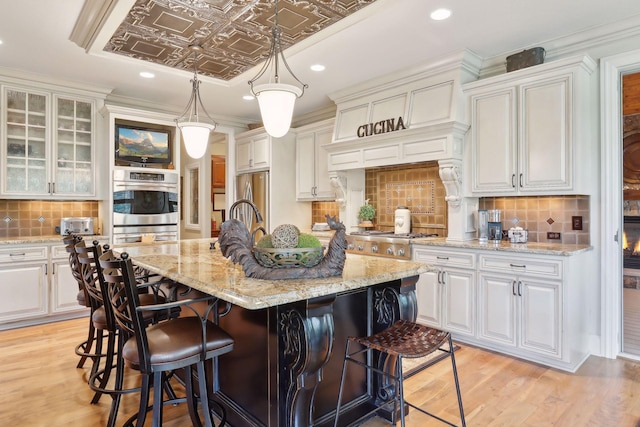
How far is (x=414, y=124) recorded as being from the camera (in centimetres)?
385

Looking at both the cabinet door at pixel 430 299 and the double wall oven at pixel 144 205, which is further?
the double wall oven at pixel 144 205

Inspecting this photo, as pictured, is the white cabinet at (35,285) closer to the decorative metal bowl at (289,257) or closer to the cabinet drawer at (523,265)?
the decorative metal bowl at (289,257)

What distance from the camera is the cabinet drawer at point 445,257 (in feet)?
11.1

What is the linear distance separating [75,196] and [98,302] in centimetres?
249

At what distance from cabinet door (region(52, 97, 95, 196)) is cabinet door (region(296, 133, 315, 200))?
2510 mm

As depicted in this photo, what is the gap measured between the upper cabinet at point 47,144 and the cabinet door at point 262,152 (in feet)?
6.48

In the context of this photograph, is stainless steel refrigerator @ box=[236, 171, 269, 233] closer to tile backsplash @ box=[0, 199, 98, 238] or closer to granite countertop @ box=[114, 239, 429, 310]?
tile backsplash @ box=[0, 199, 98, 238]

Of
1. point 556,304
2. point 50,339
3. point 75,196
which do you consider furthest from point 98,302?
point 556,304

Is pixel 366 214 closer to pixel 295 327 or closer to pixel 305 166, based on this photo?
pixel 305 166

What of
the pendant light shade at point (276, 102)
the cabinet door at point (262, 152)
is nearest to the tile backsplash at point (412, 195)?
the cabinet door at point (262, 152)

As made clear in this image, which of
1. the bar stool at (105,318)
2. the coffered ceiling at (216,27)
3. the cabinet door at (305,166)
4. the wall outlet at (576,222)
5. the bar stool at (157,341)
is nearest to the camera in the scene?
the bar stool at (157,341)

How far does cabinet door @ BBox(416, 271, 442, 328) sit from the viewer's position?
3.60 m

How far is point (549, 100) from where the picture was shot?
10.3 ft

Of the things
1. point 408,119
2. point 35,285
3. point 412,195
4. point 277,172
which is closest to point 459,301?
point 412,195
